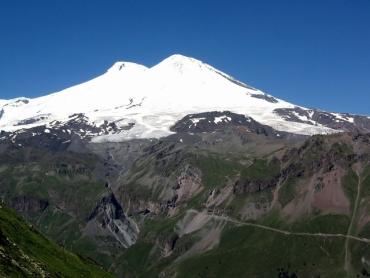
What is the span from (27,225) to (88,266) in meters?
13.8

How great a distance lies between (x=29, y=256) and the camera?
297ft

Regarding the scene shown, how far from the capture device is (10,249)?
266 ft

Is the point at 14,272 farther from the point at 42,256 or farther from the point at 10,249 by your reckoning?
the point at 42,256

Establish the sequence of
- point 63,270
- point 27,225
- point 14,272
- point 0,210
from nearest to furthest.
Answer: point 14,272 < point 63,270 < point 0,210 < point 27,225

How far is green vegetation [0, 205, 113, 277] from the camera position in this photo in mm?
74363

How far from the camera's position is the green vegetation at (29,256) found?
74363mm

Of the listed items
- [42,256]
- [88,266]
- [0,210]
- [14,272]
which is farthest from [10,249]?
[88,266]

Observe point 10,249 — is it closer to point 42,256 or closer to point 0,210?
point 42,256

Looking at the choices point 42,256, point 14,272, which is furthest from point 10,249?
point 42,256

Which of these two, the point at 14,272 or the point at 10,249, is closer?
the point at 14,272

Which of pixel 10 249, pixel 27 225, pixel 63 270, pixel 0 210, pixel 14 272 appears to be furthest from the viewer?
pixel 27 225

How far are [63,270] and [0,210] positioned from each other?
16.4 m

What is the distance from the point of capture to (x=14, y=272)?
233 feet

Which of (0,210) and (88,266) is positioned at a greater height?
(0,210)
